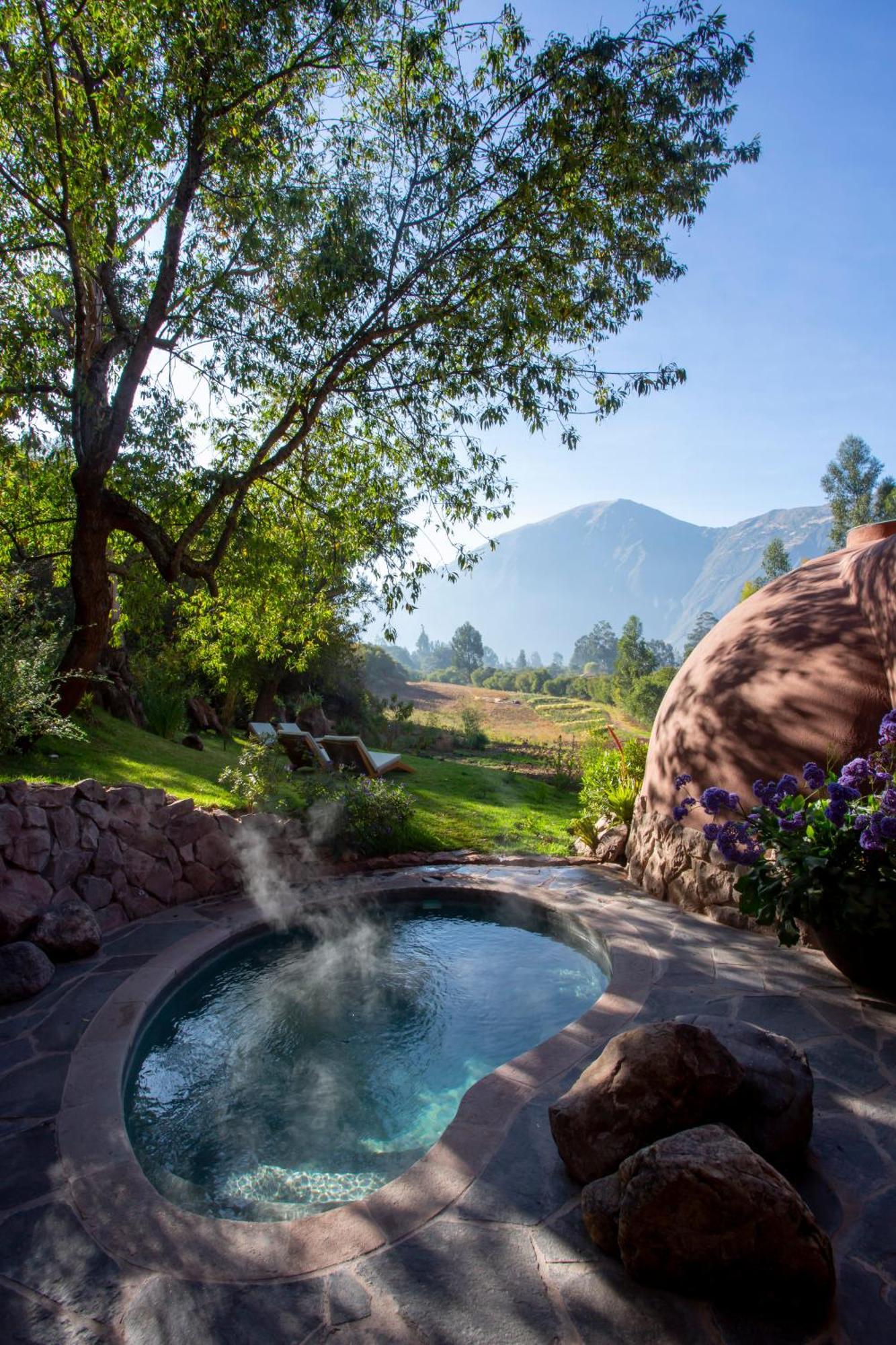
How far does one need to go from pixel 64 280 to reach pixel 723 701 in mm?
9399

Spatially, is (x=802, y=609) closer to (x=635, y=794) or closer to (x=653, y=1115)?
(x=635, y=794)

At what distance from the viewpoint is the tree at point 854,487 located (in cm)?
4709

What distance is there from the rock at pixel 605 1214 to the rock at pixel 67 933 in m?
4.06

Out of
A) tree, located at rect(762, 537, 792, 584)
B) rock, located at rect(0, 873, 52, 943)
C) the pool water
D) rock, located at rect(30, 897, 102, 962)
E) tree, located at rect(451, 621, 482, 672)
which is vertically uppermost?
tree, located at rect(762, 537, 792, 584)

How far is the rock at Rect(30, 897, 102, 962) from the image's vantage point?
5023 millimetres

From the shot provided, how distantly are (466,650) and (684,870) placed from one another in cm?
10029

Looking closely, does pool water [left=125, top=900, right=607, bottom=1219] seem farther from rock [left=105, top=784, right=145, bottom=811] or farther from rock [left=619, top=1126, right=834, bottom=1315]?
rock [left=105, top=784, right=145, bottom=811]

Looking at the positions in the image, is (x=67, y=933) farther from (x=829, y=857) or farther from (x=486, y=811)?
(x=486, y=811)

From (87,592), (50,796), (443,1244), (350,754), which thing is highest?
(87,592)

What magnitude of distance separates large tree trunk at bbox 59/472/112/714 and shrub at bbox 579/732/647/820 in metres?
6.29

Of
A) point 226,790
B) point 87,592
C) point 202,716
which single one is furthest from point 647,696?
point 87,592

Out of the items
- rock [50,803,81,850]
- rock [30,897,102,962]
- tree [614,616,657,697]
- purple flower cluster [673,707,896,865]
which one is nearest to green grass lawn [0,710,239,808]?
rock [50,803,81,850]

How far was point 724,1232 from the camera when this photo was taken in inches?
86.6

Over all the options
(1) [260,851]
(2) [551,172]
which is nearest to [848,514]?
(2) [551,172]
